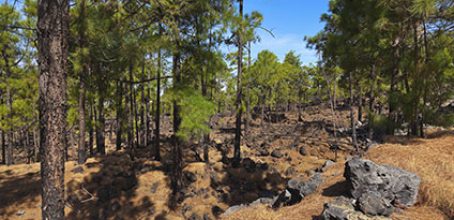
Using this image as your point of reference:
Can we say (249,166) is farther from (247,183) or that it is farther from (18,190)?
(18,190)

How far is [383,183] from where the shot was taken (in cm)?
573

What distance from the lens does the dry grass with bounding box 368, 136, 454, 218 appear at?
541cm

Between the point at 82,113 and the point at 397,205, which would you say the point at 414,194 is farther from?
the point at 82,113

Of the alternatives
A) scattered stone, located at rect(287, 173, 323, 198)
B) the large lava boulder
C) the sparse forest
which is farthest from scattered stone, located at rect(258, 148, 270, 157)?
the large lava boulder

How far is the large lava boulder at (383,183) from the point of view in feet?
18.3

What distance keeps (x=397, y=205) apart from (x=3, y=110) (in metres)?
18.8

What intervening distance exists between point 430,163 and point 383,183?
2.20 meters

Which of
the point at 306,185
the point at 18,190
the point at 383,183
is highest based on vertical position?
the point at 383,183

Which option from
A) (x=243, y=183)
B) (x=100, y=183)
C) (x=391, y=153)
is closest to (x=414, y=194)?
(x=391, y=153)

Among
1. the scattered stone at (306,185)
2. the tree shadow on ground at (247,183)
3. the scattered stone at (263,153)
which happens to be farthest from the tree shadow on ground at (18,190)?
the scattered stone at (263,153)

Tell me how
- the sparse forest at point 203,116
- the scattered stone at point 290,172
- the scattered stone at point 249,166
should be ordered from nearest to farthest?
the sparse forest at point 203,116 < the scattered stone at point 249,166 < the scattered stone at point 290,172

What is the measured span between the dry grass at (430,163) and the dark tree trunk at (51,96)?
6.39m

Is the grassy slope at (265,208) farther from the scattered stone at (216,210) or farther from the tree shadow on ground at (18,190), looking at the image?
the scattered stone at (216,210)

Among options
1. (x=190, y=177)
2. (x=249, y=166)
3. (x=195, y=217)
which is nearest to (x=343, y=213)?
(x=195, y=217)
